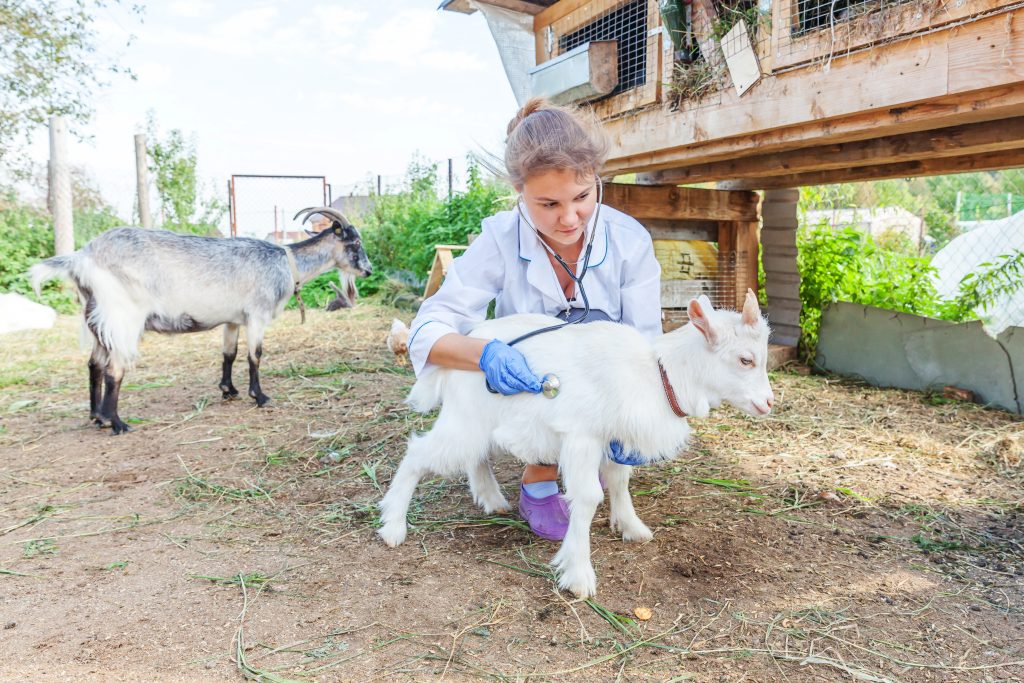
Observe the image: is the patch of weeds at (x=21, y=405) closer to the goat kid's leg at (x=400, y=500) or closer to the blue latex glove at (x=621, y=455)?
the goat kid's leg at (x=400, y=500)

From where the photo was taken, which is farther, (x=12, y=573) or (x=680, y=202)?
(x=680, y=202)

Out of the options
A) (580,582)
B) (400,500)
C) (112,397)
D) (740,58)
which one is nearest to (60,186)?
(112,397)

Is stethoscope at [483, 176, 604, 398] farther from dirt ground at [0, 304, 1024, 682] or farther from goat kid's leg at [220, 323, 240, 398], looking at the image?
goat kid's leg at [220, 323, 240, 398]

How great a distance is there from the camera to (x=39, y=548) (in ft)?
8.30

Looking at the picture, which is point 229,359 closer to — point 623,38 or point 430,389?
point 430,389

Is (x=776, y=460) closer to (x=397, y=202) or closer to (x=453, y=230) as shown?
(x=453, y=230)

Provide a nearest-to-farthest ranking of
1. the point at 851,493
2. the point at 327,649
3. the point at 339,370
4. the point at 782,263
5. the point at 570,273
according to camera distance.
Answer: the point at 327,649 → the point at 570,273 → the point at 851,493 → the point at 782,263 → the point at 339,370

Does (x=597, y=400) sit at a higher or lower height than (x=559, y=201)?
lower

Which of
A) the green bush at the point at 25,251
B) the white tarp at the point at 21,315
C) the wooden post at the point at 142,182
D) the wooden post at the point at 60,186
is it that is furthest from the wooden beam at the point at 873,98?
the green bush at the point at 25,251

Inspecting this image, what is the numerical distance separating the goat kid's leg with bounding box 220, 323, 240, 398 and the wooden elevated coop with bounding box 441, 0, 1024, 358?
2844 mm

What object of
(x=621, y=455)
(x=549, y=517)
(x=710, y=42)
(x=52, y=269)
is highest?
(x=710, y=42)

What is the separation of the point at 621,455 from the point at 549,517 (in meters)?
0.40

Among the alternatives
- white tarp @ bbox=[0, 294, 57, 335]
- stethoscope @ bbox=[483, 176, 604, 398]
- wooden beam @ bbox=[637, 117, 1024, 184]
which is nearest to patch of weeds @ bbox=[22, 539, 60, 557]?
stethoscope @ bbox=[483, 176, 604, 398]

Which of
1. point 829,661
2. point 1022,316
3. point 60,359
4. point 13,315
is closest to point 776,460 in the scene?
point 829,661
